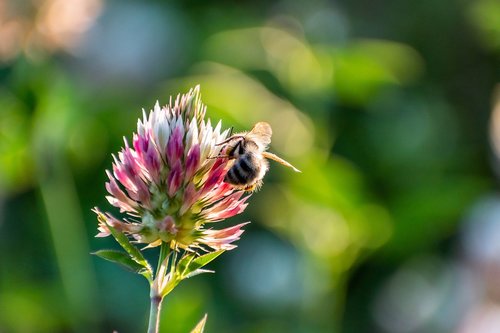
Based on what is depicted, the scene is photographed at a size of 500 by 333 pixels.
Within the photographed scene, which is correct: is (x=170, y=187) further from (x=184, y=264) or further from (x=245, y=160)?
(x=245, y=160)

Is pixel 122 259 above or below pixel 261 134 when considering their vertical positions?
below

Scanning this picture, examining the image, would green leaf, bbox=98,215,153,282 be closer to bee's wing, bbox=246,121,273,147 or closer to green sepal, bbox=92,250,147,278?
green sepal, bbox=92,250,147,278

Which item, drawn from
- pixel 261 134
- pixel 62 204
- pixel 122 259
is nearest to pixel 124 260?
pixel 122 259

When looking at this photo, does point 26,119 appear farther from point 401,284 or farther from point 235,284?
point 401,284

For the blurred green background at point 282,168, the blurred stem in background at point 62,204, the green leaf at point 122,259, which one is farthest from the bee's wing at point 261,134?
the blurred stem in background at point 62,204

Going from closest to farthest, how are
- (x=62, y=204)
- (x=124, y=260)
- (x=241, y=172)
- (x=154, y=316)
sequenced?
(x=154, y=316) → (x=124, y=260) → (x=241, y=172) → (x=62, y=204)

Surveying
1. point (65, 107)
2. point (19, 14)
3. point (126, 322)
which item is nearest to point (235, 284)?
point (126, 322)

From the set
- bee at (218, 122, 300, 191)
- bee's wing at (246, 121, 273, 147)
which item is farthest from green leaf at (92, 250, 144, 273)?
bee's wing at (246, 121, 273, 147)
